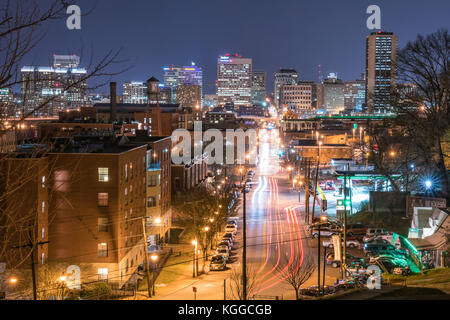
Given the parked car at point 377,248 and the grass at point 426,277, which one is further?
the parked car at point 377,248

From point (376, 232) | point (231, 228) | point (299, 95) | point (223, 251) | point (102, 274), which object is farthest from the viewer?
point (299, 95)

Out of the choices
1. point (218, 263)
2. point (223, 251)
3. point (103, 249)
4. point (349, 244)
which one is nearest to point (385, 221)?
point (349, 244)

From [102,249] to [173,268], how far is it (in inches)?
155

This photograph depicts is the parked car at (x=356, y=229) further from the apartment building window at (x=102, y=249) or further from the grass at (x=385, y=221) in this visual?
the apartment building window at (x=102, y=249)

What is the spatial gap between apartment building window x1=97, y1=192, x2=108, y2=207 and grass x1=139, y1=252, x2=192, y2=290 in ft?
12.5

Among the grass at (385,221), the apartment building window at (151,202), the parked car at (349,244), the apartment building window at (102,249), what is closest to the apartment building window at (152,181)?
the apartment building window at (151,202)

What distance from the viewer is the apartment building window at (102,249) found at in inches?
828

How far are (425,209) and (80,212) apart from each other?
54.6ft

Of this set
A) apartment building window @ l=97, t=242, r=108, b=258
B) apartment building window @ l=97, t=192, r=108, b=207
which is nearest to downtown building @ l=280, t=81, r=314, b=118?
apartment building window @ l=97, t=192, r=108, b=207

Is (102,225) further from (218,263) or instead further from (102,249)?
(218,263)

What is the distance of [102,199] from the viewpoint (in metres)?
21.4

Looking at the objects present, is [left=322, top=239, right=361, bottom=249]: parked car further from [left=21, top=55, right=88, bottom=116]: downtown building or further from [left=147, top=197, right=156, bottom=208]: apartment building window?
[left=21, top=55, right=88, bottom=116]: downtown building

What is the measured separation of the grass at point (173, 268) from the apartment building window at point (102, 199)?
3.79 meters
